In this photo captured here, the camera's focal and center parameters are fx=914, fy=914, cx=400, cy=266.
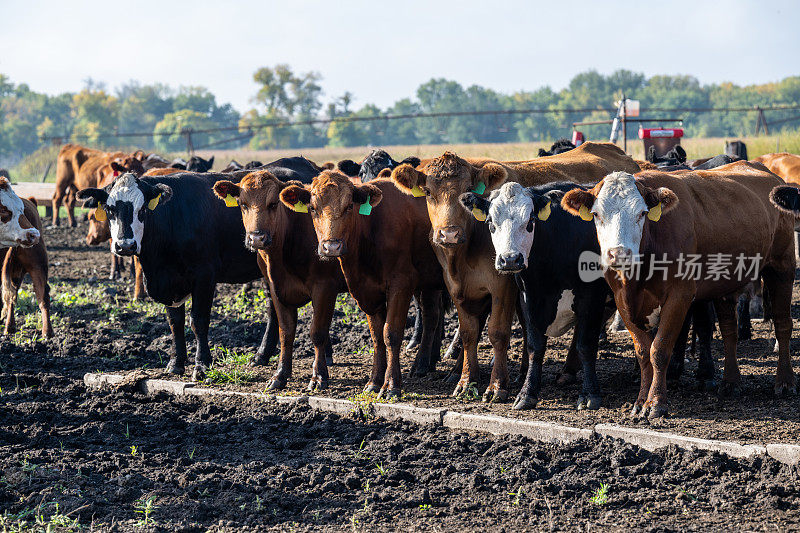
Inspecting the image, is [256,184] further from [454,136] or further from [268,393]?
[454,136]

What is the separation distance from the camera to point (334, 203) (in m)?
7.83

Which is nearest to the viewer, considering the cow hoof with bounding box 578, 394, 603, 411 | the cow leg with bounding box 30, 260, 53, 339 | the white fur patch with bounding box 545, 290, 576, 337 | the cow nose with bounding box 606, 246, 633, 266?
the cow nose with bounding box 606, 246, 633, 266

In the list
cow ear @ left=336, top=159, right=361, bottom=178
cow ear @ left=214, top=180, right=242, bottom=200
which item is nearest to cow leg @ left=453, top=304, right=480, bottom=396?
cow ear @ left=214, top=180, right=242, bottom=200

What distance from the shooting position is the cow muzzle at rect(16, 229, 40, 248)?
410 inches

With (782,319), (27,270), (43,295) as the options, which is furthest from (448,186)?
(27,270)

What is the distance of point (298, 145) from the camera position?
8612 centimetres

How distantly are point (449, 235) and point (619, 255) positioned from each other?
57.0 inches

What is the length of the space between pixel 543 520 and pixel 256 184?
14.5ft

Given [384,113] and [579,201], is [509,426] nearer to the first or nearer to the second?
[579,201]

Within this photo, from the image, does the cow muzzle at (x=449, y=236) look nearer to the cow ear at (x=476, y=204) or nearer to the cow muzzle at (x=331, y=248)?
the cow ear at (x=476, y=204)

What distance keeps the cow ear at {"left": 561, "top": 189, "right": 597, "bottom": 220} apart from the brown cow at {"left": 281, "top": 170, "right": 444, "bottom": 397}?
1616 mm

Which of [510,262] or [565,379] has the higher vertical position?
[510,262]

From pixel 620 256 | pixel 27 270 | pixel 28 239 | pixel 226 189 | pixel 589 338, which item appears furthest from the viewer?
pixel 27 270

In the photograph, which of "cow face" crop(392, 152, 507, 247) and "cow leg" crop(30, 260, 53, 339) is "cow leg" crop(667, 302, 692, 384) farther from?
"cow leg" crop(30, 260, 53, 339)
